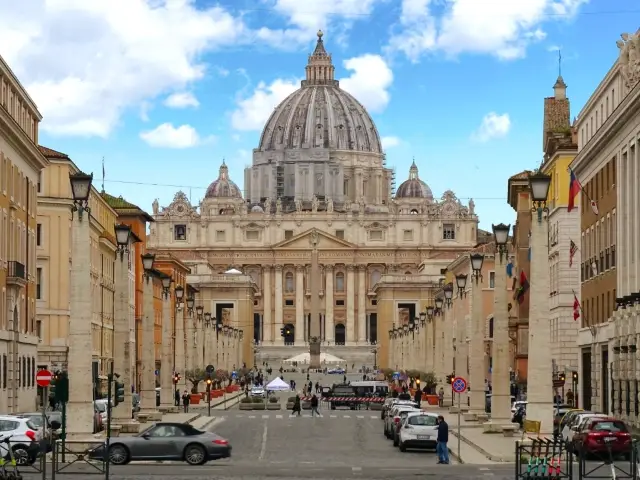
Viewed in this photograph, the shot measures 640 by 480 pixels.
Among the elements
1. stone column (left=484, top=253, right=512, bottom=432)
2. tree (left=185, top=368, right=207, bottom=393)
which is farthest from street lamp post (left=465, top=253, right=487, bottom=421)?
tree (left=185, top=368, right=207, bottom=393)

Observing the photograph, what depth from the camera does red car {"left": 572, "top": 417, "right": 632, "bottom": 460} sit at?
131ft

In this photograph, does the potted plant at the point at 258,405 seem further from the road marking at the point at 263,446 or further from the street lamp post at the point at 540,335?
the street lamp post at the point at 540,335

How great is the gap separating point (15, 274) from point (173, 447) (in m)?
21.9

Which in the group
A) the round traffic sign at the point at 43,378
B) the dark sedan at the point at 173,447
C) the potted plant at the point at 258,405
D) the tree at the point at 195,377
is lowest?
the potted plant at the point at 258,405

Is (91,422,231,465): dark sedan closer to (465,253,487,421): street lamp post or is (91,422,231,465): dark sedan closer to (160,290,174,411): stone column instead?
(465,253,487,421): street lamp post

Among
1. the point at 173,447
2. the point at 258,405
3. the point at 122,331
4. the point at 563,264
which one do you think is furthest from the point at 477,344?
the point at 258,405

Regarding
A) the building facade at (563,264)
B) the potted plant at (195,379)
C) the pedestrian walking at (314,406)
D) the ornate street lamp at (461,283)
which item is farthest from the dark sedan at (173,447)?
the potted plant at (195,379)

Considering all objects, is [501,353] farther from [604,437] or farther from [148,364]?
[148,364]

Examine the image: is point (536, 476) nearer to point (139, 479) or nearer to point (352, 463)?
point (139, 479)

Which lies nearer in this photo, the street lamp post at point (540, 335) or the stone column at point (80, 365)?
the street lamp post at point (540, 335)

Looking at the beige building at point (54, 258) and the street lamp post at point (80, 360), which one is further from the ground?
the beige building at point (54, 258)

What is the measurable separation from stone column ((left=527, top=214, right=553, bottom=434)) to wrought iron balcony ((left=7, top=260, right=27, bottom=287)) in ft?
93.1

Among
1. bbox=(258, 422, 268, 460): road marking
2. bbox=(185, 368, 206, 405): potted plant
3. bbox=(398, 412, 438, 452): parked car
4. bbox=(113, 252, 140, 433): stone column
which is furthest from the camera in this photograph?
bbox=(185, 368, 206, 405): potted plant

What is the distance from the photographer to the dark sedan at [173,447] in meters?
Answer: 40.9
